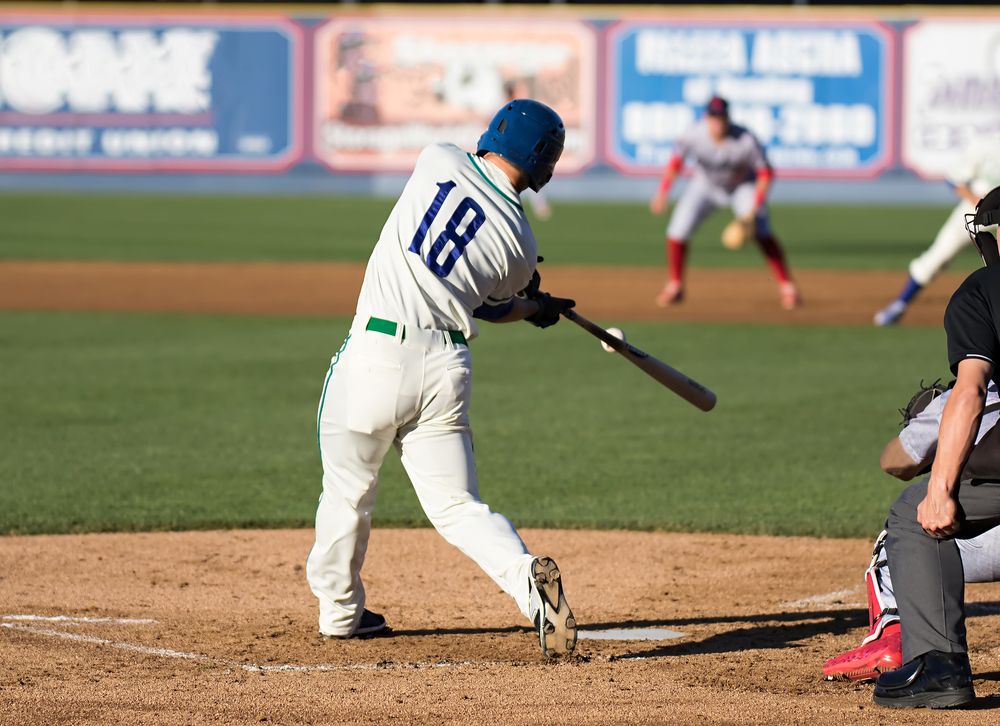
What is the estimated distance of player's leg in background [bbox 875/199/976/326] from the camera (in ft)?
39.9

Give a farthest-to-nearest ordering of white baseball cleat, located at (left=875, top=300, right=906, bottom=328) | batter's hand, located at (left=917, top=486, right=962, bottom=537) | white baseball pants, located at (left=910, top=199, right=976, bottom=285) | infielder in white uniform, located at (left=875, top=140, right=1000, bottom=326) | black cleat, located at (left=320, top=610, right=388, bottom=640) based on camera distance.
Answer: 1. white baseball cleat, located at (left=875, top=300, right=906, bottom=328)
2. white baseball pants, located at (left=910, top=199, right=976, bottom=285)
3. infielder in white uniform, located at (left=875, top=140, right=1000, bottom=326)
4. black cleat, located at (left=320, top=610, right=388, bottom=640)
5. batter's hand, located at (left=917, top=486, right=962, bottom=537)

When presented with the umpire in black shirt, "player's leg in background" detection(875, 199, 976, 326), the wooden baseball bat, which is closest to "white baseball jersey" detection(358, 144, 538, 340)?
the wooden baseball bat

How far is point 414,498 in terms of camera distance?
7066 mm

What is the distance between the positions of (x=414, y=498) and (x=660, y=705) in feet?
11.0

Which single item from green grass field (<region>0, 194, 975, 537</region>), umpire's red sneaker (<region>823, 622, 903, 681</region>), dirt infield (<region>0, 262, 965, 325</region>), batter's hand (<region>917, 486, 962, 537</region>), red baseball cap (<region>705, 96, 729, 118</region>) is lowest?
dirt infield (<region>0, 262, 965, 325</region>)

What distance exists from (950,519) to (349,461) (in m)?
1.88

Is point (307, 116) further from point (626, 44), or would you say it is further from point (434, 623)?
point (434, 623)

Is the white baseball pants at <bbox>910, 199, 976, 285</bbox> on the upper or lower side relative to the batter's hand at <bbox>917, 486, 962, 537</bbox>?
lower

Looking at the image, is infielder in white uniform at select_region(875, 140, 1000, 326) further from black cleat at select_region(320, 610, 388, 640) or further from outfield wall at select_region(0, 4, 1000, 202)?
outfield wall at select_region(0, 4, 1000, 202)

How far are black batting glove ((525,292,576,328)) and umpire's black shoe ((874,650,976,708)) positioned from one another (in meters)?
1.70

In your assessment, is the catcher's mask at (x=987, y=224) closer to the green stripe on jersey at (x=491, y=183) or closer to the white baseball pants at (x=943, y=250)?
the green stripe on jersey at (x=491, y=183)

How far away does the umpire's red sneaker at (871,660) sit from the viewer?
4.06 meters

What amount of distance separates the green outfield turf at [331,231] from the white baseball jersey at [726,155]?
5260 mm

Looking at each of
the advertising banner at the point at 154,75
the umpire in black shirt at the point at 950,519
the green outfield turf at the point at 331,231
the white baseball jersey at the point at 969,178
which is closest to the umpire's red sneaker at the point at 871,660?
the umpire in black shirt at the point at 950,519
